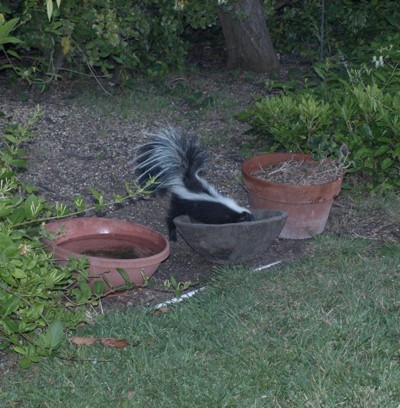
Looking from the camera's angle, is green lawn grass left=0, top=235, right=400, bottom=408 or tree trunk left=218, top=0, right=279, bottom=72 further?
tree trunk left=218, top=0, right=279, bottom=72

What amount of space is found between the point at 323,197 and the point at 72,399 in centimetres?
259

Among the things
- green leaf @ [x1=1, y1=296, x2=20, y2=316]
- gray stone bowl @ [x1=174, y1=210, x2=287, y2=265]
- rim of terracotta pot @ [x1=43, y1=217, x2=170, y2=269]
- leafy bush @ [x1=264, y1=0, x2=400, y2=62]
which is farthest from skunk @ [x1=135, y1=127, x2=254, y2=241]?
leafy bush @ [x1=264, y1=0, x2=400, y2=62]

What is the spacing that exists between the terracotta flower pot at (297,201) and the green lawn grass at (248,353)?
774mm

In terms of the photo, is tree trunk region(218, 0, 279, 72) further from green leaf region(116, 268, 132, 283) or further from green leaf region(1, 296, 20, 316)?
green leaf region(1, 296, 20, 316)

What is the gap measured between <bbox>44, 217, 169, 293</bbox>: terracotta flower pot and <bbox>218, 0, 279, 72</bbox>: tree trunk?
406 cm

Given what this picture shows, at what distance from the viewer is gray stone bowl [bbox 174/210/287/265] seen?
5254 millimetres

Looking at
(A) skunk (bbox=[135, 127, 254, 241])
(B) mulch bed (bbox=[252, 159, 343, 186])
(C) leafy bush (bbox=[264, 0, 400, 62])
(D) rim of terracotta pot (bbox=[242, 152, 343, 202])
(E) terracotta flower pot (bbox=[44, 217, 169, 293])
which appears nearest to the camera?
(E) terracotta flower pot (bbox=[44, 217, 169, 293])

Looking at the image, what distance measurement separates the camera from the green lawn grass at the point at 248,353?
374 cm

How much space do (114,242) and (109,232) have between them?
70mm

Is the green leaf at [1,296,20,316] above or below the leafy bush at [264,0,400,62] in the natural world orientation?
above

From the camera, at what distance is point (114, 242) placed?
5.15 metres

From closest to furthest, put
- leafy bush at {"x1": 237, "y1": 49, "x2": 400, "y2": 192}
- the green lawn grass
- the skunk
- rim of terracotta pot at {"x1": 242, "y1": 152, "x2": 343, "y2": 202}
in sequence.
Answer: the green lawn grass < the skunk < rim of terracotta pot at {"x1": 242, "y1": 152, "x2": 343, "y2": 202} < leafy bush at {"x1": 237, "y1": 49, "x2": 400, "y2": 192}

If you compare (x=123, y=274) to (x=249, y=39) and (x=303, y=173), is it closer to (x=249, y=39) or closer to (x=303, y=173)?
(x=303, y=173)

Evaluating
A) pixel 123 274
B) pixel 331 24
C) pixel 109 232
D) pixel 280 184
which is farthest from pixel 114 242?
pixel 331 24
